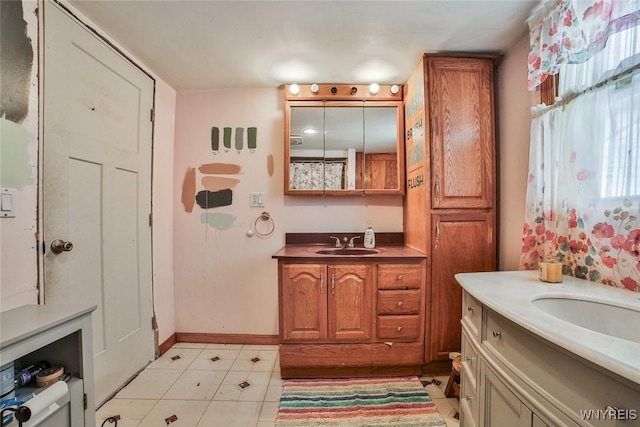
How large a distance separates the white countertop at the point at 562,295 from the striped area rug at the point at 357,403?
88 cm

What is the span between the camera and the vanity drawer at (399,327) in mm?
1726

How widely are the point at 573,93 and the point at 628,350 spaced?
1.17 metres

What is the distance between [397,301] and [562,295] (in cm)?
90

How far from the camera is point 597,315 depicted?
3.03 ft

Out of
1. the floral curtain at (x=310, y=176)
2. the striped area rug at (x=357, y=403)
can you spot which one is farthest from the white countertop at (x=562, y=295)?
the floral curtain at (x=310, y=176)

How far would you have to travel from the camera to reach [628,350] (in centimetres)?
56

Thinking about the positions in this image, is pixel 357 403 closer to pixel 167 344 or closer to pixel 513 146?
pixel 167 344

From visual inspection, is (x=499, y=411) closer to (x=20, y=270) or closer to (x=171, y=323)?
(x=20, y=270)

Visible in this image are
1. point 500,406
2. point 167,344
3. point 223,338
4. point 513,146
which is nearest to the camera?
point 500,406

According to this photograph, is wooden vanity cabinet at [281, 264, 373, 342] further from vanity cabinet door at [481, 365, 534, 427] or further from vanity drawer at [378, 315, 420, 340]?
vanity cabinet door at [481, 365, 534, 427]

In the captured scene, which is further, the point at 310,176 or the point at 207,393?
the point at 310,176

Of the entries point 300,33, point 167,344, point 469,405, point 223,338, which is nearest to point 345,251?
point 469,405

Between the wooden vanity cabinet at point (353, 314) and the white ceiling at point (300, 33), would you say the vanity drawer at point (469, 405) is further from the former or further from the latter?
the white ceiling at point (300, 33)

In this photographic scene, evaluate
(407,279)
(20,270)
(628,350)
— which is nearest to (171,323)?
(20,270)
